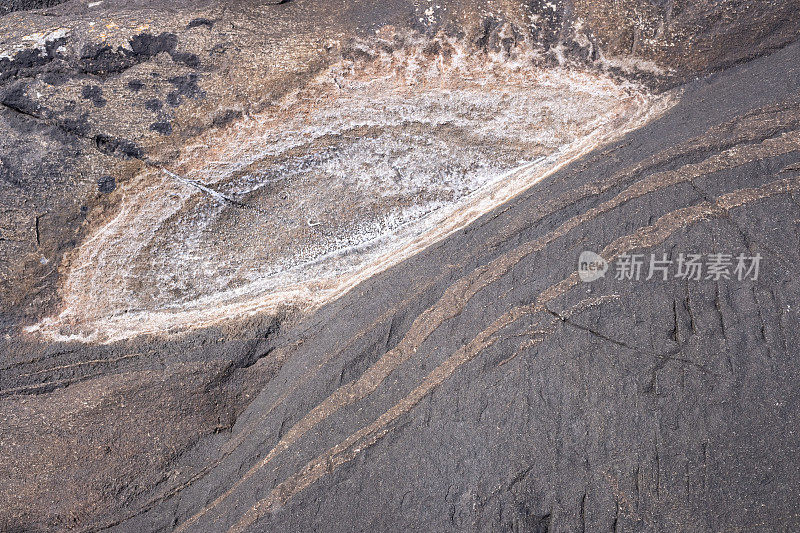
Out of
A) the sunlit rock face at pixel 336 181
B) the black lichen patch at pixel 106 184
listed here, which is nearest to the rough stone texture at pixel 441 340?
the black lichen patch at pixel 106 184

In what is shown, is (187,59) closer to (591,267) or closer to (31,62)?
(31,62)

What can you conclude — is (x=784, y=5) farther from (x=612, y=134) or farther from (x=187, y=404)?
(x=187, y=404)

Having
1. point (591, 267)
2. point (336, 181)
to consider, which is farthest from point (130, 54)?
point (591, 267)

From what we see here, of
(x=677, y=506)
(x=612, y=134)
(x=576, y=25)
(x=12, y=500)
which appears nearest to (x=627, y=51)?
(x=576, y=25)

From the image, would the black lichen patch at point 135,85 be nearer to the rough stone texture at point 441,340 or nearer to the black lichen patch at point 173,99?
the rough stone texture at point 441,340

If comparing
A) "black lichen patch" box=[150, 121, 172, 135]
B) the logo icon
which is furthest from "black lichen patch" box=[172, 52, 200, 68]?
the logo icon

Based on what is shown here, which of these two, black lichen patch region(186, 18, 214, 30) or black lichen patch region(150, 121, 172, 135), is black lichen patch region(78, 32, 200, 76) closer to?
black lichen patch region(186, 18, 214, 30)
